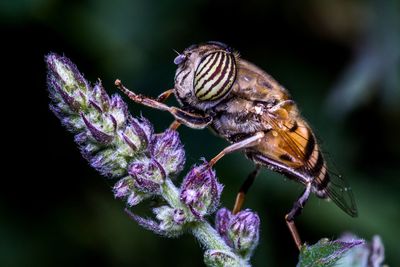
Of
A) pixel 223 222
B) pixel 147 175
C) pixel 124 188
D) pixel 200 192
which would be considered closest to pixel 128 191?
pixel 124 188

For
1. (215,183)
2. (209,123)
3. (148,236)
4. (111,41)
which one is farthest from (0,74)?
(215,183)

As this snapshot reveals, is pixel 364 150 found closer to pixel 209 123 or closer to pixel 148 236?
pixel 148 236

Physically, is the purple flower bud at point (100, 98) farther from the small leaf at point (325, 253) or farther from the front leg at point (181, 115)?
the small leaf at point (325, 253)

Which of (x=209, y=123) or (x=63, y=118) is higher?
(x=63, y=118)

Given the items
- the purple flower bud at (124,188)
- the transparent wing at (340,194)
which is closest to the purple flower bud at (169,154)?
the purple flower bud at (124,188)

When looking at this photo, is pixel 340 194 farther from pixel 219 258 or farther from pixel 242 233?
pixel 219 258
